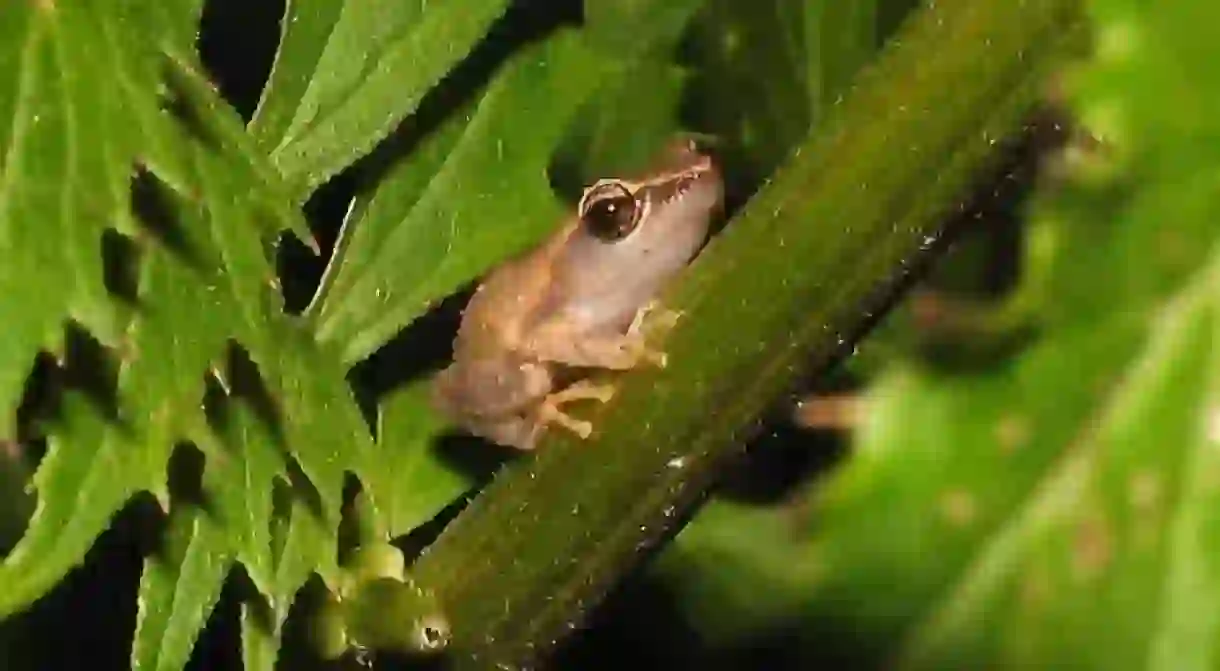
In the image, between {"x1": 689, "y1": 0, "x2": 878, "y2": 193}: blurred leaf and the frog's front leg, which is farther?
{"x1": 689, "y1": 0, "x2": 878, "y2": 193}: blurred leaf

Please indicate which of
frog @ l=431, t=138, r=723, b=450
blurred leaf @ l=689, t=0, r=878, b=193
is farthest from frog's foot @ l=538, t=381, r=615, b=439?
blurred leaf @ l=689, t=0, r=878, b=193

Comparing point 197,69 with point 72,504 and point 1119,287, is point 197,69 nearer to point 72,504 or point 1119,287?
point 72,504

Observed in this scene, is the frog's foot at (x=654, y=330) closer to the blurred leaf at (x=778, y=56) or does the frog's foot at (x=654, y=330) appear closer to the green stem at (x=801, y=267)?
the green stem at (x=801, y=267)

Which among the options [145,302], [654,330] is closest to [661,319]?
[654,330]

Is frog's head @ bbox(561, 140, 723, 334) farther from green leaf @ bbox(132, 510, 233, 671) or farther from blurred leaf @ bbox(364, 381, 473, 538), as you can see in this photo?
green leaf @ bbox(132, 510, 233, 671)

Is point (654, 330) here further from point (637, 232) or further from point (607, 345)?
point (637, 232)

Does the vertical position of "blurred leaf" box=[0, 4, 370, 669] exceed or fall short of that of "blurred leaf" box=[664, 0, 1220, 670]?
it falls short

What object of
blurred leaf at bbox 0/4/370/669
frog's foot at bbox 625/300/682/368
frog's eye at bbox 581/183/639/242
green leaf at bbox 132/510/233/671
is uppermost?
frog's eye at bbox 581/183/639/242
